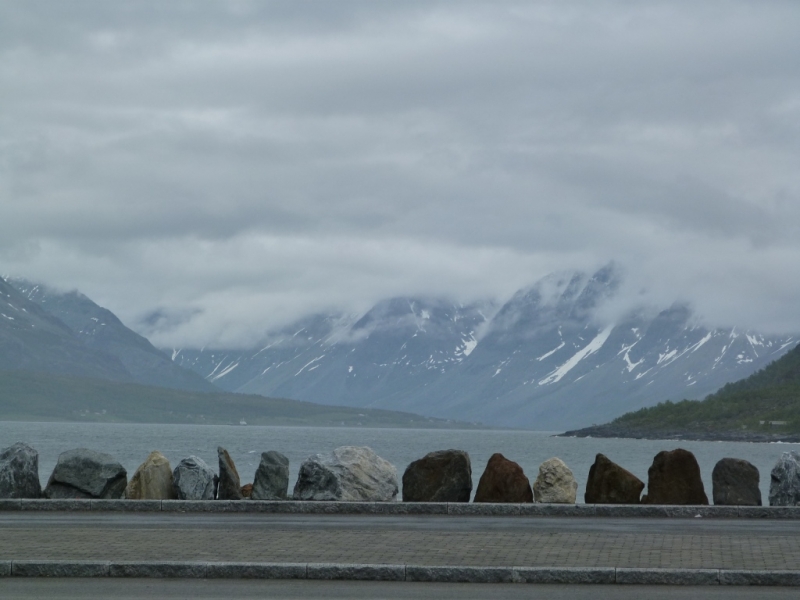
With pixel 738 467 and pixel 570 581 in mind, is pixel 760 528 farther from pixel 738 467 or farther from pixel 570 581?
pixel 570 581

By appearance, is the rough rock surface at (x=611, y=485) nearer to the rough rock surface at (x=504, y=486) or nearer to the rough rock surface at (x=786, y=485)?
the rough rock surface at (x=504, y=486)

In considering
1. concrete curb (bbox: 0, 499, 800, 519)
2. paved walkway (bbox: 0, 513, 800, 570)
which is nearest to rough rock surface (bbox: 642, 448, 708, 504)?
concrete curb (bbox: 0, 499, 800, 519)

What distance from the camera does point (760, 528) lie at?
2336 centimetres

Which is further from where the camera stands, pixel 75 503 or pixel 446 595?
pixel 75 503

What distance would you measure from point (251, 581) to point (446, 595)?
2874mm

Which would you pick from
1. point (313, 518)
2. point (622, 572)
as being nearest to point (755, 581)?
point (622, 572)

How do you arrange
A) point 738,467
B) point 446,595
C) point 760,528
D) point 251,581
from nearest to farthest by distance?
point 446,595 → point 251,581 → point 760,528 → point 738,467

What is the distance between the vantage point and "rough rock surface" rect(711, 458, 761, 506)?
27.8 meters

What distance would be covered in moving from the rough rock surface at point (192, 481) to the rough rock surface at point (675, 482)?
10.1m

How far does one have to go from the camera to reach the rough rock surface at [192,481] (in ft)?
93.1

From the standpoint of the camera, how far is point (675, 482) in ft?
92.0

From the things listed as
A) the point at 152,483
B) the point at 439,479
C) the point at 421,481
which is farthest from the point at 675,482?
the point at 152,483

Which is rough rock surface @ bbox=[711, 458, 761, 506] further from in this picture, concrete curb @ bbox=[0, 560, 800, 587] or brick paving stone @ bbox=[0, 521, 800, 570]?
concrete curb @ bbox=[0, 560, 800, 587]

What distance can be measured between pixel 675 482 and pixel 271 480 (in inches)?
368
